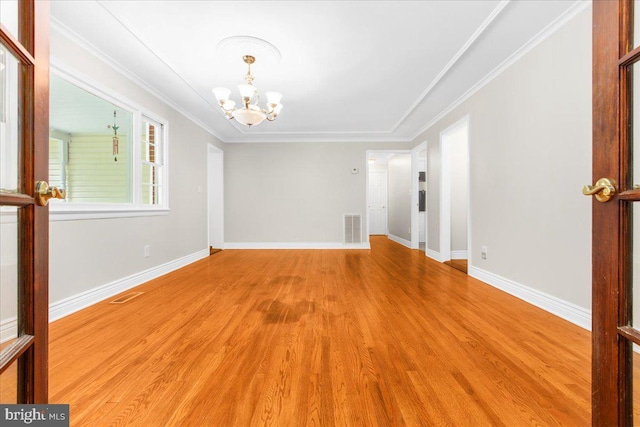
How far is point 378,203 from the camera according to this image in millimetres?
8742

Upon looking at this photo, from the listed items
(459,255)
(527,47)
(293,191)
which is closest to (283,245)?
(293,191)

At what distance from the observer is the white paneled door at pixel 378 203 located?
343 inches

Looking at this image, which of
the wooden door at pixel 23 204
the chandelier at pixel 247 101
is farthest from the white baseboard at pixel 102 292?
the chandelier at pixel 247 101

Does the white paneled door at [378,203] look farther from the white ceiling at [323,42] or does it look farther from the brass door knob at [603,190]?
the brass door knob at [603,190]

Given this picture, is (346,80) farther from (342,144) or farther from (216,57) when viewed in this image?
(342,144)

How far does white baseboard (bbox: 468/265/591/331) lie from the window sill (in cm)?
403

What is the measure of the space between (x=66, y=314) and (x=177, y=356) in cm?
138

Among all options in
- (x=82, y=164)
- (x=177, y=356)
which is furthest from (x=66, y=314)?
(x=82, y=164)

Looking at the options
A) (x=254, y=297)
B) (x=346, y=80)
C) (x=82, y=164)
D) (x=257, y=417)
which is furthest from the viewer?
(x=82, y=164)

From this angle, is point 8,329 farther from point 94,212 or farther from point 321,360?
point 94,212

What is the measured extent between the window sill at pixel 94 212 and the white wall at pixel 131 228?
47 millimetres

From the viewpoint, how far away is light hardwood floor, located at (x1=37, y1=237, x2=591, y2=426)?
1143mm

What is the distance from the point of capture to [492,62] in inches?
109

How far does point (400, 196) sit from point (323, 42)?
491 centimetres
